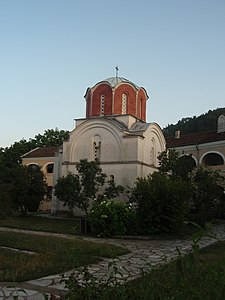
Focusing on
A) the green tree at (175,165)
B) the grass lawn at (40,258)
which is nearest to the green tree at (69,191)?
the green tree at (175,165)

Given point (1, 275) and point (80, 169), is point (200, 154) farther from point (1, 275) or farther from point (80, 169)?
point (1, 275)

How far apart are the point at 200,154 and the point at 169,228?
1665 centimetres

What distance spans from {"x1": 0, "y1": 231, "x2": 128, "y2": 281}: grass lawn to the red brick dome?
16.0 metres

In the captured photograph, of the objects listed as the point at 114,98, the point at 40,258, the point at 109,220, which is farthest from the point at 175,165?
the point at 40,258

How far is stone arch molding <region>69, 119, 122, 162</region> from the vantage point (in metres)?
24.8

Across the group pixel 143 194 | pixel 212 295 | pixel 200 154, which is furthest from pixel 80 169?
pixel 212 295

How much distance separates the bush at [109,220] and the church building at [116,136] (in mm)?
8498

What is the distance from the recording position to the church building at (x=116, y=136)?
24172 millimetres

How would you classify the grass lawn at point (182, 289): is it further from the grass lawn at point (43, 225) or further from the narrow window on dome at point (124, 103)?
the narrow window on dome at point (124, 103)

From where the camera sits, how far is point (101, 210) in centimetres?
1490

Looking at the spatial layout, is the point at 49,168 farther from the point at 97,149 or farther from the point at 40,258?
the point at 40,258

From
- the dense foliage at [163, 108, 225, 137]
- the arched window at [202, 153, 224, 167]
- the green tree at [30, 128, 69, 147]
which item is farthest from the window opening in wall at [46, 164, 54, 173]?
the dense foliage at [163, 108, 225, 137]

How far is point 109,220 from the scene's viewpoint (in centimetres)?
1472

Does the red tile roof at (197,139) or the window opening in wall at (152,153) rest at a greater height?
the red tile roof at (197,139)
